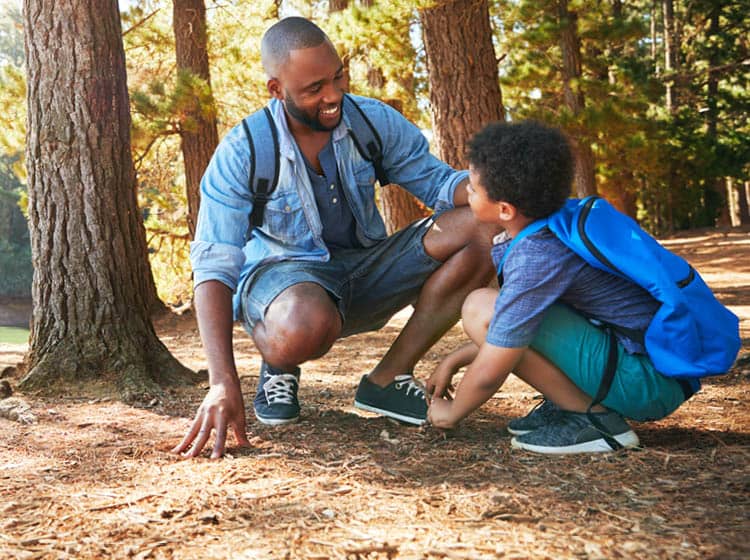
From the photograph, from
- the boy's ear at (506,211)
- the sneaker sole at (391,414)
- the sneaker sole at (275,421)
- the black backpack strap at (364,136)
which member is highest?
the black backpack strap at (364,136)

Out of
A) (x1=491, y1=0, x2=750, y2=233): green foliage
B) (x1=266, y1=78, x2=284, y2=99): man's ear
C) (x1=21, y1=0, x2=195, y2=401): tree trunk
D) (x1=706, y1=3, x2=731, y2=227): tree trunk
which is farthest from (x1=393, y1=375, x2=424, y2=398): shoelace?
(x1=706, y1=3, x2=731, y2=227): tree trunk

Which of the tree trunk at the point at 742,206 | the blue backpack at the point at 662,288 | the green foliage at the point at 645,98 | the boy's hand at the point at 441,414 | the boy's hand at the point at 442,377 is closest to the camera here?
the blue backpack at the point at 662,288

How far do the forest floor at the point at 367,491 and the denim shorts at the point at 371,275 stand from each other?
16.5 inches

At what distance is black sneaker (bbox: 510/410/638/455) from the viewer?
235cm

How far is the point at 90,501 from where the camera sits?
2088 mm

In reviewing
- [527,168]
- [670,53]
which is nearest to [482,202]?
[527,168]

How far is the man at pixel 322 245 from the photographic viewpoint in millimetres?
2719

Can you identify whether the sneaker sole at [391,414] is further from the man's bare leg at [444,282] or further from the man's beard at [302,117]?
the man's beard at [302,117]

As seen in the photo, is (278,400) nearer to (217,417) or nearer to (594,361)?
(217,417)

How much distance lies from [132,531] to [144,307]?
2220 mm

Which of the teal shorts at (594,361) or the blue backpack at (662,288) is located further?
the teal shorts at (594,361)

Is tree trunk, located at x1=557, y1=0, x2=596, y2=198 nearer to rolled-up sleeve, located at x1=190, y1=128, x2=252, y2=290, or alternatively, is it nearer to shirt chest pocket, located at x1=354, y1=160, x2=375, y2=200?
shirt chest pocket, located at x1=354, y1=160, x2=375, y2=200

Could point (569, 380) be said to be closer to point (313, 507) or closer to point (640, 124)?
point (313, 507)

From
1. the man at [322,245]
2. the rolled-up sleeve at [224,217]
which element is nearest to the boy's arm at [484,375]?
the man at [322,245]
